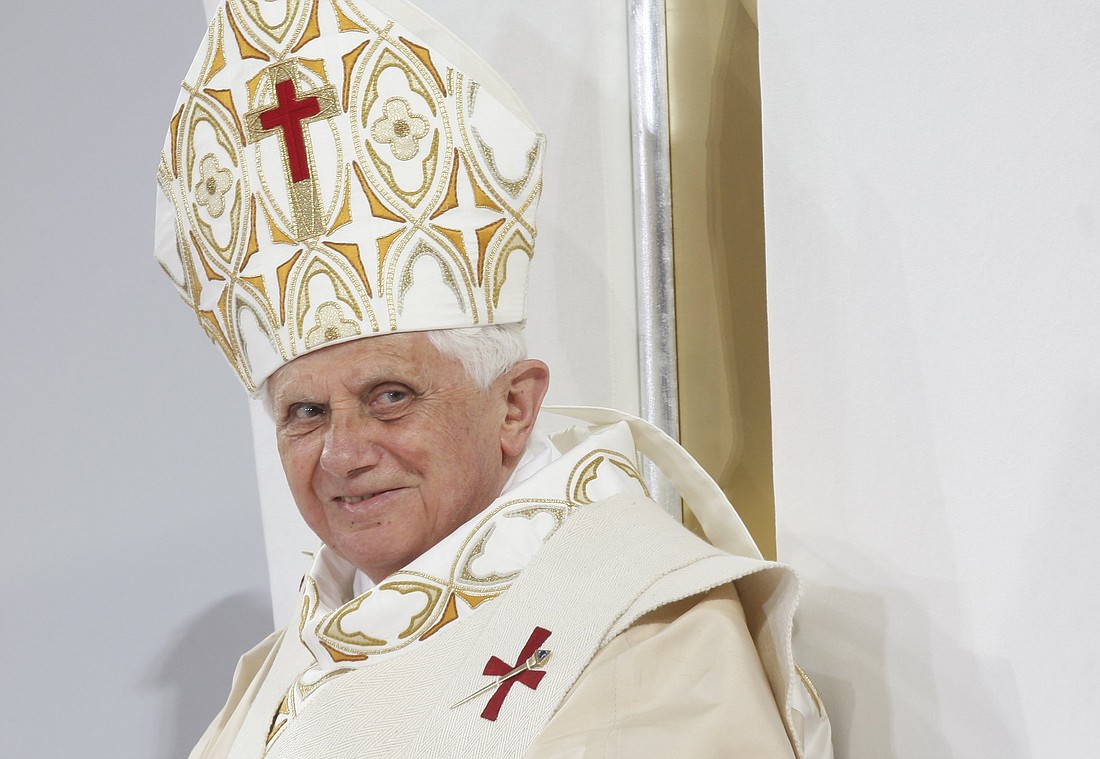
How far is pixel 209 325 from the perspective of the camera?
6.86 feet

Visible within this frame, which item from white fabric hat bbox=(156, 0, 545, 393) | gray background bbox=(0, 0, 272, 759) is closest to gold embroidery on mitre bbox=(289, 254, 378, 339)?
white fabric hat bbox=(156, 0, 545, 393)

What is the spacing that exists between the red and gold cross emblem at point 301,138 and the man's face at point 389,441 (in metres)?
0.21

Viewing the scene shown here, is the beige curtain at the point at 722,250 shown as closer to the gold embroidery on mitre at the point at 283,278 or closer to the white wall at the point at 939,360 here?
the white wall at the point at 939,360

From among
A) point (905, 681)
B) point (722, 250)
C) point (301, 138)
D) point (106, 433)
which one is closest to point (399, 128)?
point (301, 138)

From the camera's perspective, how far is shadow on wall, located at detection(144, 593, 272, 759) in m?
2.98

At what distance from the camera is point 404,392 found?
1878 millimetres

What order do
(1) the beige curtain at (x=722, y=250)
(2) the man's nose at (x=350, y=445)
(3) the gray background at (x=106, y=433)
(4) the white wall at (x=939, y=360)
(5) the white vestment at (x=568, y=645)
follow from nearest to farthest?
(4) the white wall at (x=939, y=360), (5) the white vestment at (x=568, y=645), (2) the man's nose at (x=350, y=445), (1) the beige curtain at (x=722, y=250), (3) the gray background at (x=106, y=433)

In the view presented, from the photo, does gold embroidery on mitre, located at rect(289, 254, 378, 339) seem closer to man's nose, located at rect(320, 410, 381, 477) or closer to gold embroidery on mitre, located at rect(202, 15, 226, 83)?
man's nose, located at rect(320, 410, 381, 477)

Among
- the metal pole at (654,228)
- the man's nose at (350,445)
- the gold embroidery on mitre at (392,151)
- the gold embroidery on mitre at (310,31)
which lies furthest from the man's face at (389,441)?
the metal pole at (654,228)

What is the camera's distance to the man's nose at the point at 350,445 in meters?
1.86

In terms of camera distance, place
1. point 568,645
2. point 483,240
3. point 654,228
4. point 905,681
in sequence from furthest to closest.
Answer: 1. point 654,228
2. point 483,240
3. point 905,681
4. point 568,645

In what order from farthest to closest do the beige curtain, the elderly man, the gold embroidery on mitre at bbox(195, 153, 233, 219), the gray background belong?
the gray background
the beige curtain
the gold embroidery on mitre at bbox(195, 153, 233, 219)
the elderly man

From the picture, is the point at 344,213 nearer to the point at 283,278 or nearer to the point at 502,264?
the point at 283,278

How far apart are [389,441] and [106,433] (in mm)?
1334
